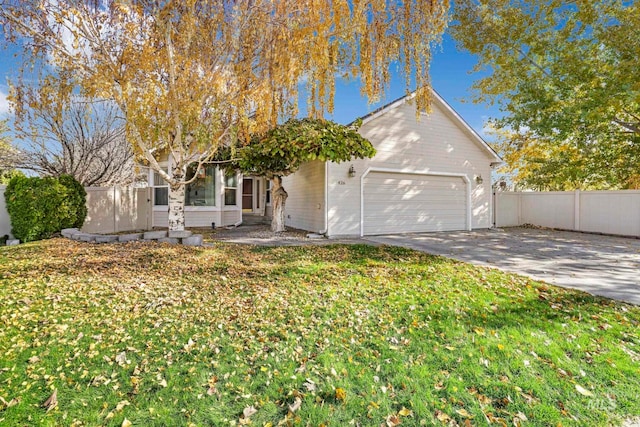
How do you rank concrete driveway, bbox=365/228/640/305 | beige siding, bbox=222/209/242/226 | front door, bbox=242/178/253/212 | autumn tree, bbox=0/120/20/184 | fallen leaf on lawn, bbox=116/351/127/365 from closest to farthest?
fallen leaf on lawn, bbox=116/351/127/365
concrete driveway, bbox=365/228/640/305
autumn tree, bbox=0/120/20/184
beige siding, bbox=222/209/242/226
front door, bbox=242/178/253/212

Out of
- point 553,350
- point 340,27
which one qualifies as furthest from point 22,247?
point 553,350

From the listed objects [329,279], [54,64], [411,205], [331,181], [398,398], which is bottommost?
[398,398]

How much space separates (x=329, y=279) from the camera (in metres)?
5.16

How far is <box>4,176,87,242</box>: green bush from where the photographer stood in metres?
8.06

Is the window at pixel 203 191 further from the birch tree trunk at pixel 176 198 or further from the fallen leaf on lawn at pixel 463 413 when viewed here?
the fallen leaf on lawn at pixel 463 413

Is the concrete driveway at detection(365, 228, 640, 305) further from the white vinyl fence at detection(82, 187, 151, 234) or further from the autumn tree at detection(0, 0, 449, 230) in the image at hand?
the white vinyl fence at detection(82, 187, 151, 234)

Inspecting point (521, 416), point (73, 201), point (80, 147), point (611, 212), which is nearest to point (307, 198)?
point (73, 201)

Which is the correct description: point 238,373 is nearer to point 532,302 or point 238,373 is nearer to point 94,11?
point 532,302

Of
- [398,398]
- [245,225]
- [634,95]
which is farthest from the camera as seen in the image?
[245,225]

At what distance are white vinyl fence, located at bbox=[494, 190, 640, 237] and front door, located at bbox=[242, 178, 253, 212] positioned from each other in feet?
38.4

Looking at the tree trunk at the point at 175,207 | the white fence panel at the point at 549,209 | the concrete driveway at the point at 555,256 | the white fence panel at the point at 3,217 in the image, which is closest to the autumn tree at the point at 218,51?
the tree trunk at the point at 175,207

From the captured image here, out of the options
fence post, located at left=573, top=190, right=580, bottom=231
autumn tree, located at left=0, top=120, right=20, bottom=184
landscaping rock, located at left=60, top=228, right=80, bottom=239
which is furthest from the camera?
fence post, located at left=573, top=190, right=580, bottom=231

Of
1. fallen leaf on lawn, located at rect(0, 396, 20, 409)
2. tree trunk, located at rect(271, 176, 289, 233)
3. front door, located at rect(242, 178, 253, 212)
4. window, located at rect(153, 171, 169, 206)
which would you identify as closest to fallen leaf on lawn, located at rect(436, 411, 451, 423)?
fallen leaf on lawn, located at rect(0, 396, 20, 409)

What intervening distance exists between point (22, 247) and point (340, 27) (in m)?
8.02
